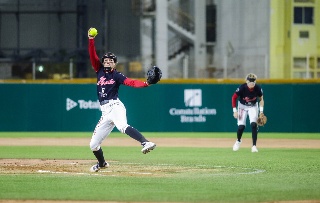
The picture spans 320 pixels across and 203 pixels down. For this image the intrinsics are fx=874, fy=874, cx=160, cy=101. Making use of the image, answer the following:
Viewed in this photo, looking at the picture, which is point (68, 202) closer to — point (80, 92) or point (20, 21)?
point (80, 92)

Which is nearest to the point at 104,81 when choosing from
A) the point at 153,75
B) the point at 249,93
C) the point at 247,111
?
the point at 153,75

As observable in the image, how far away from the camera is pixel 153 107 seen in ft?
98.8

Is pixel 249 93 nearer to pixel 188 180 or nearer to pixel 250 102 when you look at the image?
pixel 250 102

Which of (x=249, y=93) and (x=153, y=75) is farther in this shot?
(x=249, y=93)

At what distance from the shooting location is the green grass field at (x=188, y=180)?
10625mm

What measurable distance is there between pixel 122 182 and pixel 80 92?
18.3 m

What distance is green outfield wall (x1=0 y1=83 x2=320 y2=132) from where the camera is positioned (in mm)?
29859

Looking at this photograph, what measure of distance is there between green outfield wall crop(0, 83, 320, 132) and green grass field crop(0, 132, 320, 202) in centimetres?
1072

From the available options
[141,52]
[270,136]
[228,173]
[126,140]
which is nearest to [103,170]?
[228,173]

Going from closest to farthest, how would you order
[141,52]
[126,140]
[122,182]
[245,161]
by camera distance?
[122,182] < [245,161] < [126,140] < [141,52]

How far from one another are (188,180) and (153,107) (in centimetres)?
1756

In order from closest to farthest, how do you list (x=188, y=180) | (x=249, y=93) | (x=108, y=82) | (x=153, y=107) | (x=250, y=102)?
(x=188, y=180) → (x=108, y=82) → (x=249, y=93) → (x=250, y=102) → (x=153, y=107)

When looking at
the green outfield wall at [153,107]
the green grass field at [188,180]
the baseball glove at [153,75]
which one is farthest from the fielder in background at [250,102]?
the green outfield wall at [153,107]

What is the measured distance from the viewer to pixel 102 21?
3669 cm
